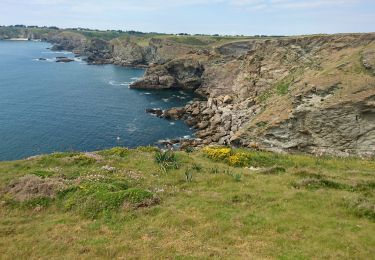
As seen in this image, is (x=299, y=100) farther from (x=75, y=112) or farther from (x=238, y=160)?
(x=75, y=112)

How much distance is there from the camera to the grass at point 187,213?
19.6 metres

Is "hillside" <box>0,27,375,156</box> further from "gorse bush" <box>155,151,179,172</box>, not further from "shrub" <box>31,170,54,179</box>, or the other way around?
"shrub" <box>31,170,54,179</box>

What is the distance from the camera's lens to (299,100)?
66.5m

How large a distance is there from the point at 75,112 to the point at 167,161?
6562cm

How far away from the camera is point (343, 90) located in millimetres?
62000

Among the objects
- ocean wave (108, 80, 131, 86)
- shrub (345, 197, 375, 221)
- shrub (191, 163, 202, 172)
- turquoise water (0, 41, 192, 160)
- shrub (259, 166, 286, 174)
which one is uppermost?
shrub (345, 197, 375, 221)

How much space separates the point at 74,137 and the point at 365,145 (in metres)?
53.9

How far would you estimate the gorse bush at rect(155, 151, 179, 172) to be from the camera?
3438 cm

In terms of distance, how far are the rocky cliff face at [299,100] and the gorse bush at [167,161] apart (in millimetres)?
29578

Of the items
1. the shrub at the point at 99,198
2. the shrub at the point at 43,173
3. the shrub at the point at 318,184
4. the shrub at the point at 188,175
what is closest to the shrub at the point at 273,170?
the shrub at the point at 318,184

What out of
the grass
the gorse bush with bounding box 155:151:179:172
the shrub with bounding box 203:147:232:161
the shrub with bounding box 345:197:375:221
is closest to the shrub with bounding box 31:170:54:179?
the grass

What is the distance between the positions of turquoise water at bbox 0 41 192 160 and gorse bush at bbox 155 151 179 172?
118 feet

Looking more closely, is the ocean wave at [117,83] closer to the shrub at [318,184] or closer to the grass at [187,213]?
the grass at [187,213]

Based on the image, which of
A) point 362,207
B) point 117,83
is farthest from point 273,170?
point 117,83
